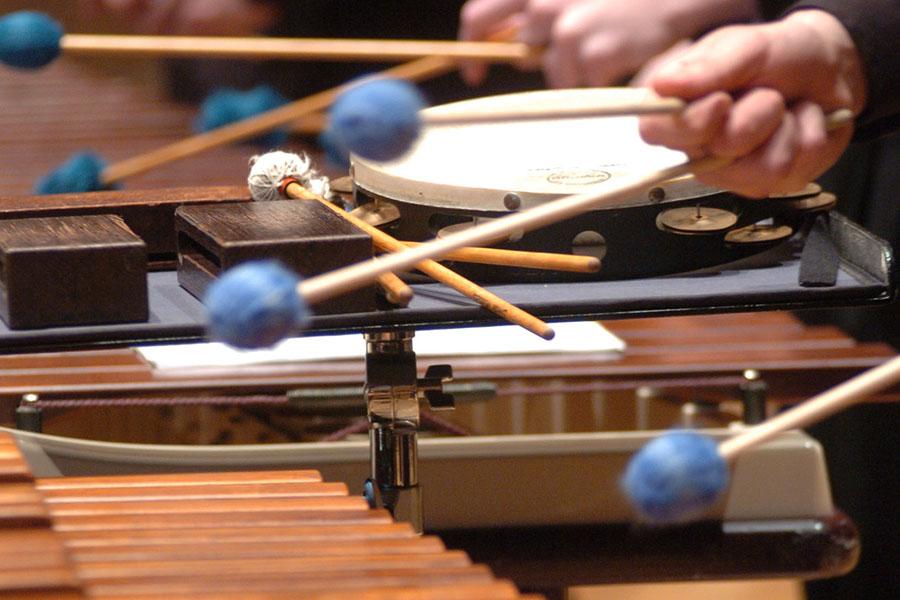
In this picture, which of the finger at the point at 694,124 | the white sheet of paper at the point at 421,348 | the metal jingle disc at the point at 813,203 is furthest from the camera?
the white sheet of paper at the point at 421,348

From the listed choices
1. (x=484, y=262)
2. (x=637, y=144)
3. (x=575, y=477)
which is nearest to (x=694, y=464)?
(x=484, y=262)

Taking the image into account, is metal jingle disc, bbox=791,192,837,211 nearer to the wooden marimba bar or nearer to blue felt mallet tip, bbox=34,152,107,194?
the wooden marimba bar

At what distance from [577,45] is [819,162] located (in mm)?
407

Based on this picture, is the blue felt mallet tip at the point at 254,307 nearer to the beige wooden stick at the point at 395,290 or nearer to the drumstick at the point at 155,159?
the beige wooden stick at the point at 395,290

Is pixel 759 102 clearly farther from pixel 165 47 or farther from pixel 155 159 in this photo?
pixel 155 159

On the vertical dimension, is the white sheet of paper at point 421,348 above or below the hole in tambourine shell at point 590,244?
below

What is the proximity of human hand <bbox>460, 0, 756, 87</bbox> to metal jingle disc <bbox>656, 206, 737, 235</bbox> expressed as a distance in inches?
9.4

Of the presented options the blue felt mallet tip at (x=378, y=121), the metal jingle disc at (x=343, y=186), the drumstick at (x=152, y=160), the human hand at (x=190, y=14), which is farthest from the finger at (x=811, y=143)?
the human hand at (x=190, y=14)

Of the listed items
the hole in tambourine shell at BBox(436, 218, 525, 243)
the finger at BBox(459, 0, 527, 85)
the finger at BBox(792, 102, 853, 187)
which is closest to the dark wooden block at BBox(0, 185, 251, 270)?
the hole in tambourine shell at BBox(436, 218, 525, 243)

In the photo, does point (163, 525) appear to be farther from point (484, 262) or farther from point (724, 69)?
point (724, 69)

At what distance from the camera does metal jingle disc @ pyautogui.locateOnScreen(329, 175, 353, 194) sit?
1.57 m

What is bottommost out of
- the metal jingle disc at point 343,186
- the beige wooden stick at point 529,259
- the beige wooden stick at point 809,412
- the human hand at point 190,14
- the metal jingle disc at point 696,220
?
the beige wooden stick at point 529,259

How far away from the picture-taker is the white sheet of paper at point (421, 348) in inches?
70.9

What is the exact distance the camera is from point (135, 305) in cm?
126
